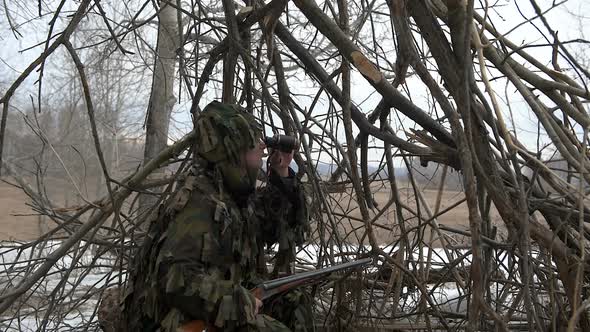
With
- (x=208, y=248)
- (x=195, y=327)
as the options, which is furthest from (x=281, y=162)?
(x=195, y=327)

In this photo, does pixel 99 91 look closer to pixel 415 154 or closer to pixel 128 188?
pixel 128 188

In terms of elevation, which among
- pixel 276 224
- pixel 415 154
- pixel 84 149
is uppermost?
pixel 84 149

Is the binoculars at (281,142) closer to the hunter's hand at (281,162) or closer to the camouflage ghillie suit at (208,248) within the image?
the hunter's hand at (281,162)

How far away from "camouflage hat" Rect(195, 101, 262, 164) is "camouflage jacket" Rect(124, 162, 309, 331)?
85 mm

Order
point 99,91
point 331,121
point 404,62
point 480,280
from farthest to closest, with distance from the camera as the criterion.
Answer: point 99,91 → point 331,121 → point 404,62 → point 480,280

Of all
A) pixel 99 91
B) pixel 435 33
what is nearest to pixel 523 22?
pixel 435 33

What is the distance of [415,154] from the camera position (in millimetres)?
2719

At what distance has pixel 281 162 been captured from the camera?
2.78 m

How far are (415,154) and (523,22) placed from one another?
749 millimetres

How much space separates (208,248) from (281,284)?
0.42 m

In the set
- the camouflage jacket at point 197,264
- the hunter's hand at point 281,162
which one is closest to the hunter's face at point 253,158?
the camouflage jacket at point 197,264

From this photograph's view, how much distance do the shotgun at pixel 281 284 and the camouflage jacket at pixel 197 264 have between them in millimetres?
30

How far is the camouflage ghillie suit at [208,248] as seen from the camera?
2018 millimetres

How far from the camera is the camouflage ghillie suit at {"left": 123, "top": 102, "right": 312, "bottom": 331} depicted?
6.62 ft
